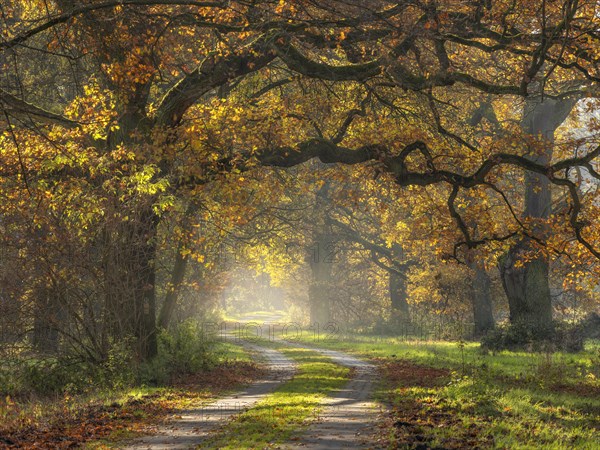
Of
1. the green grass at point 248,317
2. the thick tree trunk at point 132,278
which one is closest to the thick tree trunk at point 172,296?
the thick tree trunk at point 132,278

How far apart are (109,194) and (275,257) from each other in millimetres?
27972

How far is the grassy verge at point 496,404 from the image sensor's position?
34.3 ft

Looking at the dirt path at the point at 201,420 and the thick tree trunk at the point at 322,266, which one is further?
the thick tree trunk at the point at 322,266

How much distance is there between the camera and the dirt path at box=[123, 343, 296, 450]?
10.6 meters

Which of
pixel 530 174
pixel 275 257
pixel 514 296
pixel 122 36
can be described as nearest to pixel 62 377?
pixel 122 36

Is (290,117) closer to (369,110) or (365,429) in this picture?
(369,110)

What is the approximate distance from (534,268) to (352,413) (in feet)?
56.5

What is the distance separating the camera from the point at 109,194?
57.8ft

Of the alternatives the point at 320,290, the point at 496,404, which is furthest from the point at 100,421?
the point at 320,290

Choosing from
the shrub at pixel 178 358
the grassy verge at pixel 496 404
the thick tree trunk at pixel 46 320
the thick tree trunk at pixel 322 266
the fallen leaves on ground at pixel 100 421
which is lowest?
the grassy verge at pixel 496 404

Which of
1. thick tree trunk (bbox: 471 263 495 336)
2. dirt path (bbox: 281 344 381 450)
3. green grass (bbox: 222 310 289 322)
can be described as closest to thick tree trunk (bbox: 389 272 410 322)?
thick tree trunk (bbox: 471 263 495 336)

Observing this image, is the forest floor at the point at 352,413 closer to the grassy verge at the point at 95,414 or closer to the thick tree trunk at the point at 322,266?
the grassy verge at the point at 95,414

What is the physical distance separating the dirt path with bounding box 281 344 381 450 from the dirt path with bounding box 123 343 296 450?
1.68 metres

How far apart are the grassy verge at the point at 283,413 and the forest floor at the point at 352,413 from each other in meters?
0.03
